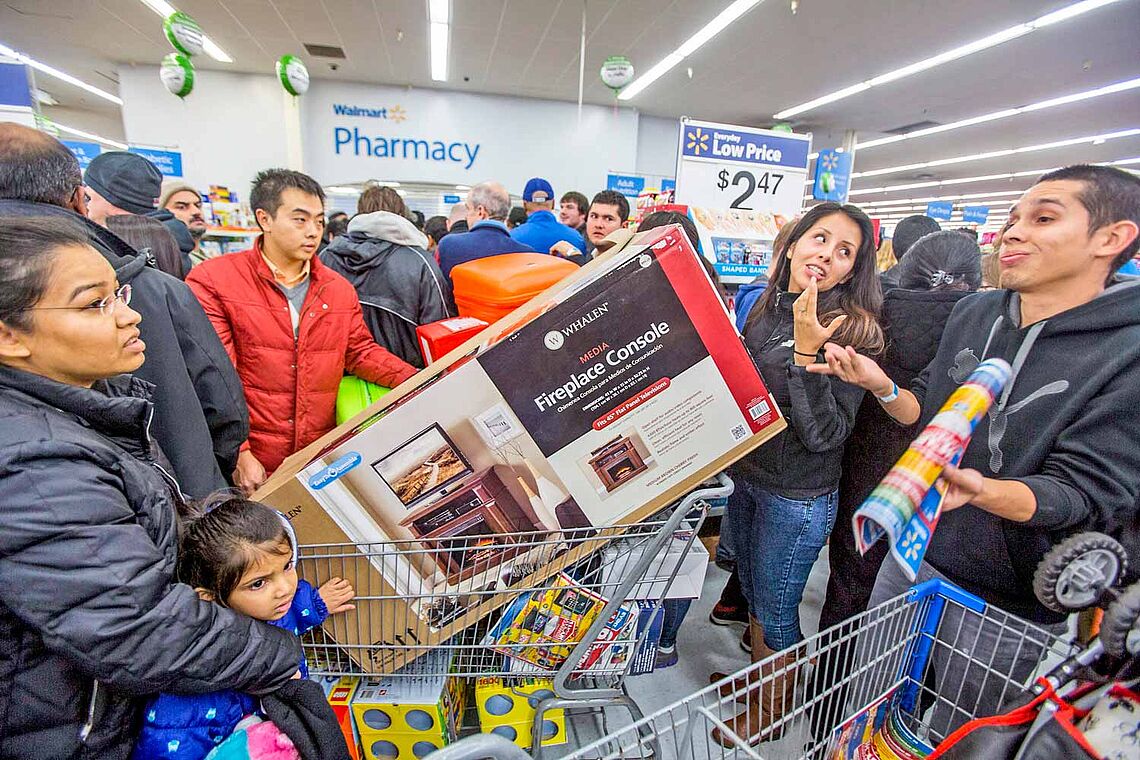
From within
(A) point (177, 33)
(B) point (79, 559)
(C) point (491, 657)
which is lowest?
(C) point (491, 657)

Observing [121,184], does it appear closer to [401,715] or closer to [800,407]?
[401,715]

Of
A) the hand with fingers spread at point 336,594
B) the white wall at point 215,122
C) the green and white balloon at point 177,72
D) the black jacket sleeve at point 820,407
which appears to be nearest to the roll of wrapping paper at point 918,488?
the black jacket sleeve at point 820,407

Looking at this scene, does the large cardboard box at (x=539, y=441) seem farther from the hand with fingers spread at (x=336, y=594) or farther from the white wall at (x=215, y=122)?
the white wall at (x=215, y=122)

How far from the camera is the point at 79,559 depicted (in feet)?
2.71

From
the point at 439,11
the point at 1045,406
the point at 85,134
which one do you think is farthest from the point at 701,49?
the point at 85,134

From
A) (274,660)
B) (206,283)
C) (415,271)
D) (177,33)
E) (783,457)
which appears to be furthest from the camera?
(177,33)

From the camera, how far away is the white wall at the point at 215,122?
10.4m

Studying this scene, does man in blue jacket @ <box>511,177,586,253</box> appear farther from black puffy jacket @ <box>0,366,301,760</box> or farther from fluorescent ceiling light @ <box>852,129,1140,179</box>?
fluorescent ceiling light @ <box>852,129,1140,179</box>

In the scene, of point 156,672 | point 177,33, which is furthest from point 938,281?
point 177,33

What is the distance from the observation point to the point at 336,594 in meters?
1.33

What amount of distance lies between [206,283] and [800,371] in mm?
2005

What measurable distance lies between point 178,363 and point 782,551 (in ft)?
6.37

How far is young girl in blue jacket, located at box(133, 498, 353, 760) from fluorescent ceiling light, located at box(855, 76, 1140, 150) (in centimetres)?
1292

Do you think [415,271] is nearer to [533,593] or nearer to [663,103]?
[533,593]
